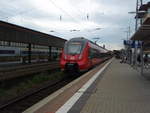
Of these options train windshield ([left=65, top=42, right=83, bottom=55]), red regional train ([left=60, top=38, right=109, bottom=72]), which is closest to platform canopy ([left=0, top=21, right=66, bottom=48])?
train windshield ([left=65, top=42, right=83, bottom=55])

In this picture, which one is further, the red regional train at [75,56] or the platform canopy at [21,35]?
the platform canopy at [21,35]

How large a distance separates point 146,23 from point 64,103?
6.18m

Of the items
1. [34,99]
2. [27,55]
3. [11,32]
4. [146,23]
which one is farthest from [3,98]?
[27,55]

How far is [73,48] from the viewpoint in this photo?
24375 millimetres

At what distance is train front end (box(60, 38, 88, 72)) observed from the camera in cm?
2353

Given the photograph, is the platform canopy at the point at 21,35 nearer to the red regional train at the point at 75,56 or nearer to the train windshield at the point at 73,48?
the train windshield at the point at 73,48

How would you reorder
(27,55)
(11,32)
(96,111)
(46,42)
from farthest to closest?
1. (46,42)
2. (27,55)
3. (11,32)
4. (96,111)

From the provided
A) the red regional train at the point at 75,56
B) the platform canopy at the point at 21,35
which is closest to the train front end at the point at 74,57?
the red regional train at the point at 75,56

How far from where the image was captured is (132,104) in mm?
8883

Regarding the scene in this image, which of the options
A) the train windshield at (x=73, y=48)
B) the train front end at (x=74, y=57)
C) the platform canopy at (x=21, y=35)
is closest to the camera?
the train front end at (x=74, y=57)

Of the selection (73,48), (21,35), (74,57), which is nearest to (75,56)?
(74,57)

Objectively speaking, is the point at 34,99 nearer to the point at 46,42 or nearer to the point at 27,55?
the point at 27,55

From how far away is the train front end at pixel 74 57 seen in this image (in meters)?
23.5

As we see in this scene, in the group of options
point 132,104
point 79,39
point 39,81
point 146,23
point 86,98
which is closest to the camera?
point 132,104
